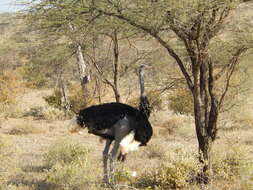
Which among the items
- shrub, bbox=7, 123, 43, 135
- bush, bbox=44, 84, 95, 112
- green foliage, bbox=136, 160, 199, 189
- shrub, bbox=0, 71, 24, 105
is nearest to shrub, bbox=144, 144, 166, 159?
green foliage, bbox=136, 160, 199, 189

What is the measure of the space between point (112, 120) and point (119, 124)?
109mm

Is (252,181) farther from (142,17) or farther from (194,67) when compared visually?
(142,17)

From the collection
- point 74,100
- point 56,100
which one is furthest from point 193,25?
point 56,100

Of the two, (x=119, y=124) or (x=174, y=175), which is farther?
(x=174, y=175)

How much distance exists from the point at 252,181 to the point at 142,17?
2.36 metres

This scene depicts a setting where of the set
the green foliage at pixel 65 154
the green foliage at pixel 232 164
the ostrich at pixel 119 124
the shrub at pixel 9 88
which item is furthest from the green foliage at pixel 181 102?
the ostrich at pixel 119 124

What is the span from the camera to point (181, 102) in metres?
14.5

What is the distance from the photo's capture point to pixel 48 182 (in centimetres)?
613

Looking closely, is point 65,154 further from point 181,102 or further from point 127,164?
point 181,102

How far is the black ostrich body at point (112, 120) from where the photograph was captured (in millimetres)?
5398

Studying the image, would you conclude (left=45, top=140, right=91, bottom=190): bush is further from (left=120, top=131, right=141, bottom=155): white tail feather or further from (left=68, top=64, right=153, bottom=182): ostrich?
(left=120, top=131, right=141, bottom=155): white tail feather

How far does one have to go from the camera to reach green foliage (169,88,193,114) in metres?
14.1

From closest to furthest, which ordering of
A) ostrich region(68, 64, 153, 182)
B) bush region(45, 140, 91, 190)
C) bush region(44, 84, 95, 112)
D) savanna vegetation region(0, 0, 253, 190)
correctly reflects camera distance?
savanna vegetation region(0, 0, 253, 190), ostrich region(68, 64, 153, 182), bush region(45, 140, 91, 190), bush region(44, 84, 95, 112)

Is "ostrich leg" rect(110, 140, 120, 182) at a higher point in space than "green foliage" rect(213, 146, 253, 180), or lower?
higher
